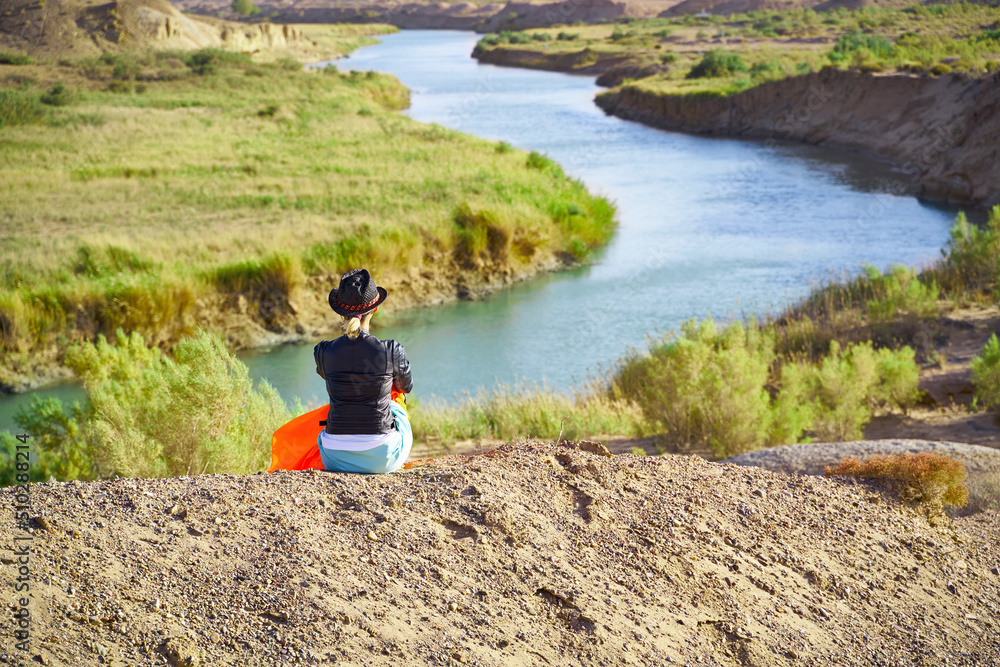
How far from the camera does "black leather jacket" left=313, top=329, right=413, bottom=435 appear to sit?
183 inches

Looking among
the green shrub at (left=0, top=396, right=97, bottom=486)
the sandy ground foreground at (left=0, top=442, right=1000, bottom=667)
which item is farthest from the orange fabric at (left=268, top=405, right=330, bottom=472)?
the green shrub at (left=0, top=396, right=97, bottom=486)

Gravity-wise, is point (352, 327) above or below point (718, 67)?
below

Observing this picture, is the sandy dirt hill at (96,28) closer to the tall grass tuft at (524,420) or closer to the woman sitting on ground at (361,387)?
the tall grass tuft at (524,420)

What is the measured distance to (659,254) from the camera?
19.4m

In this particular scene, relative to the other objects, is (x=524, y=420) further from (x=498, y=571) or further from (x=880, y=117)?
(x=880, y=117)

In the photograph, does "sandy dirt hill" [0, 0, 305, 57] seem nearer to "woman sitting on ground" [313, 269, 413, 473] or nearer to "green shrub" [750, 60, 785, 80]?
"green shrub" [750, 60, 785, 80]

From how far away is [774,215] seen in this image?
74.0 feet

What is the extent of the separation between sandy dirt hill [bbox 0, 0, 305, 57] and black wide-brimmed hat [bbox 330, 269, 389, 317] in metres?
41.5

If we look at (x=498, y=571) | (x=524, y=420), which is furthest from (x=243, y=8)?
(x=498, y=571)

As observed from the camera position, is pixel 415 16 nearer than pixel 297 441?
No

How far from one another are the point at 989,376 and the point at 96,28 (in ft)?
165

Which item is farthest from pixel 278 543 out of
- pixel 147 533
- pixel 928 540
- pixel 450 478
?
pixel 928 540

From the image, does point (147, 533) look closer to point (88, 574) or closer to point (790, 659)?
point (88, 574)

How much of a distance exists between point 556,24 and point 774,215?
97332mm
